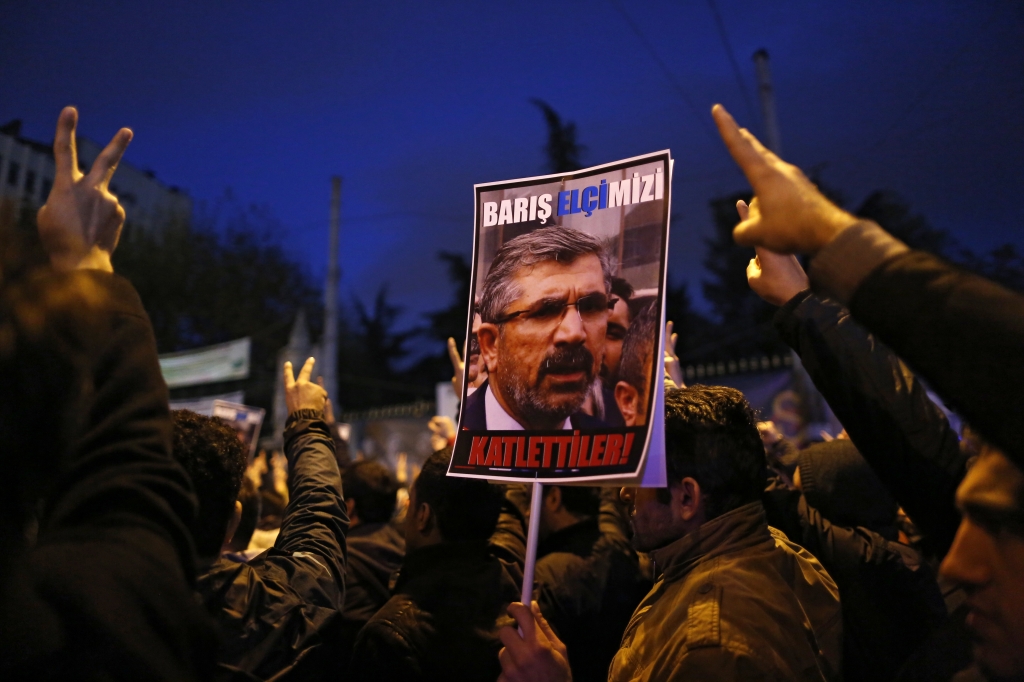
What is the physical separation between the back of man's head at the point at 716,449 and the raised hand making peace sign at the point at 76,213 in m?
1.53

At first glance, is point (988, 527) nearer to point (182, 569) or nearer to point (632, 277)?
point (632, 277)

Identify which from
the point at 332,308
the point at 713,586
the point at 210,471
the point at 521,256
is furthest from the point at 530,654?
the point at 332,308

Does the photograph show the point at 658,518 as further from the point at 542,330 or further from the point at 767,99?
the point at 767,99

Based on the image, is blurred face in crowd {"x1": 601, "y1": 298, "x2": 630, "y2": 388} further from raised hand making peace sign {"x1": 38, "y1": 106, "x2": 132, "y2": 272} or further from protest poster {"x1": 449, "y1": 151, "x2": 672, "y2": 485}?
raised hand making peace sign {"x1": 38, "y1": 106, "x2": 132, "y2": 272}

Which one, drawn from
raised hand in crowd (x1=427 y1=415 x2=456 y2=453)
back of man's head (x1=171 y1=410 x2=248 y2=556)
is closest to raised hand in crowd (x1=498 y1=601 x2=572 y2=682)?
back of man's head (x1=171 y1=410 x2=248 y2=556)

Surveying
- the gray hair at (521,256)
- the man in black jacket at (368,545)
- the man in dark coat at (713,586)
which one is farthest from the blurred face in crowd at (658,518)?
the man in black jacket at (368,545)

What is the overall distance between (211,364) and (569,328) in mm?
15905

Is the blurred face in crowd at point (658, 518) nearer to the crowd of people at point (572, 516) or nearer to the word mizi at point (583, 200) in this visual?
the crowd of people at point (572, 516)

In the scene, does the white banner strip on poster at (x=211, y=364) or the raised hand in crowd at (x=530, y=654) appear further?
the white banner strip on poster at (x=211, y=364)

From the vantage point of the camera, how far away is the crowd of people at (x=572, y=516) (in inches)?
45.3

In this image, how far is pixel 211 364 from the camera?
16.6 m

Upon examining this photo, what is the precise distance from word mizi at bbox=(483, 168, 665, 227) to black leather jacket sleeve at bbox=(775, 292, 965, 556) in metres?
0.57

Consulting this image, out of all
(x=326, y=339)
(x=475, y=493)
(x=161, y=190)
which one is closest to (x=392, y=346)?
(x=161, y=190)

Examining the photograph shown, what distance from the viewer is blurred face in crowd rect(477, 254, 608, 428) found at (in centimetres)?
213
